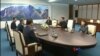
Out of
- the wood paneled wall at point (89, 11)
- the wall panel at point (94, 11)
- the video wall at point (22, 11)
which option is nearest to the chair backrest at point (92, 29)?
the video wall at point (22, 11)

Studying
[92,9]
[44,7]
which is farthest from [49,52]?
[92,9]

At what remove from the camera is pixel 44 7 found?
13.6 meters

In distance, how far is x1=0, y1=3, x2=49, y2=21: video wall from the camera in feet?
38.5

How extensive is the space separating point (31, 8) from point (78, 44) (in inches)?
408

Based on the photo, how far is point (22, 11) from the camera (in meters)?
12.6

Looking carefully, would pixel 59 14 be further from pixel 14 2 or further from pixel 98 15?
pixel 14 2

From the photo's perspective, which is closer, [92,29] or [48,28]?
[92,29]

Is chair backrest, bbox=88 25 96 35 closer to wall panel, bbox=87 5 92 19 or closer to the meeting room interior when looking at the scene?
the meeting room interior

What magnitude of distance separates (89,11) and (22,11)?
24.1 ft

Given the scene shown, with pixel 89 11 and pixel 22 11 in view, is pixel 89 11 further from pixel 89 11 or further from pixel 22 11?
pixel 22 11

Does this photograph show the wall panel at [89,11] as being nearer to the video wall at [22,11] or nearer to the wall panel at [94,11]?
the wall panel at [94,11]

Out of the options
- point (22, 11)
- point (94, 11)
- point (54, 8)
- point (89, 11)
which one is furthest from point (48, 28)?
point (89, 11)

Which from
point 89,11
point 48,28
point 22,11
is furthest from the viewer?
point 89,11

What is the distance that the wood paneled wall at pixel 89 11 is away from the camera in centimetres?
1393
